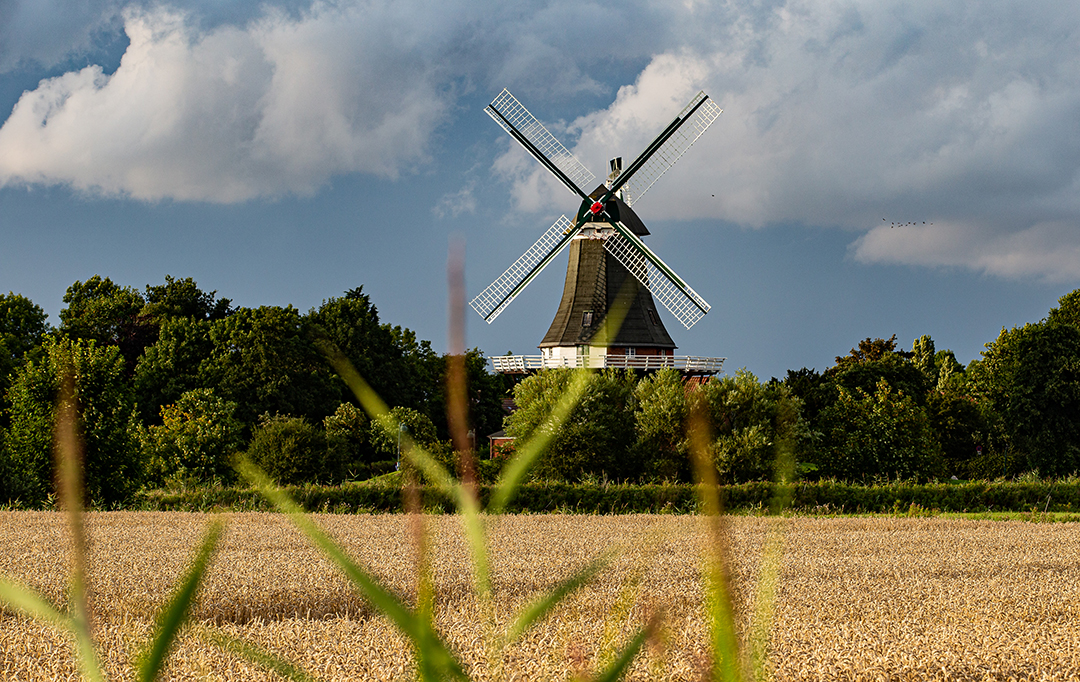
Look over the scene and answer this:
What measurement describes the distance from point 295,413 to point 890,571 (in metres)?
29.5

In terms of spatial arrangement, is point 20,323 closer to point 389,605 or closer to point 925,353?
point 389,605

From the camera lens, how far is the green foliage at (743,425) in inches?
948

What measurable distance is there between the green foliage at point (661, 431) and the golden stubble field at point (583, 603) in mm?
11487

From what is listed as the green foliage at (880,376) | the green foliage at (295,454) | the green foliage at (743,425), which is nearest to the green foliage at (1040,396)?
the green foliage at (880,376)

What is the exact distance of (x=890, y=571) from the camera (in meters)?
9.41

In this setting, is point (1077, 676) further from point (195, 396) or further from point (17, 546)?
point (195, 396)

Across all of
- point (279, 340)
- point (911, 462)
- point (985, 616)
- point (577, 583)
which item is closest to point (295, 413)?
point (279, 340)

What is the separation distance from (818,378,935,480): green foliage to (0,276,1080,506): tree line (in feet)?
0.18

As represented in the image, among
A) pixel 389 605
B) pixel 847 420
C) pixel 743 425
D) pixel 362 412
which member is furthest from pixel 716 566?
pixel 847 420

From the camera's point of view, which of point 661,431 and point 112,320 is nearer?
point 661,431

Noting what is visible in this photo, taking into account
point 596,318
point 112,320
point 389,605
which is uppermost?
point 112,320

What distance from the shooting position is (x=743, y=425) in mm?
25562

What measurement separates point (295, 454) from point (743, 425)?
493 inches

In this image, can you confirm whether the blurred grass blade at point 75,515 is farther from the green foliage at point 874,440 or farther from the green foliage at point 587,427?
the green foliage at point 874,440
